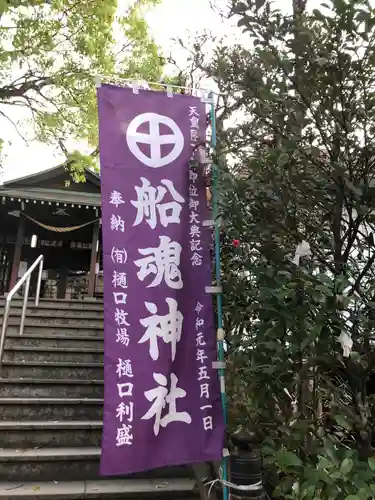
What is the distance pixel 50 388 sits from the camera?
14.2 ft

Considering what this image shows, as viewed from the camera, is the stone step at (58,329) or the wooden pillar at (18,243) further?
the wooden pillar at (18,243)

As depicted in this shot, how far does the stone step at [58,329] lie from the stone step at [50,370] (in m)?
1.16

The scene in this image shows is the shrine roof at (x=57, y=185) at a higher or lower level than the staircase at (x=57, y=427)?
higher

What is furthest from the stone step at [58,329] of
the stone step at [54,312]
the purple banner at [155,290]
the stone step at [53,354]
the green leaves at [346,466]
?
the green leaves at [346,466]

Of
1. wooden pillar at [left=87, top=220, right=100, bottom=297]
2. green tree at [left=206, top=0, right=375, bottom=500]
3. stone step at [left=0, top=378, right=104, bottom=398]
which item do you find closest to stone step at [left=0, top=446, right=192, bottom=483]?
stone step at [left=0, top=378, right=104, bottom=398]

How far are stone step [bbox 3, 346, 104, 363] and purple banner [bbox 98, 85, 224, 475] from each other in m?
2.74

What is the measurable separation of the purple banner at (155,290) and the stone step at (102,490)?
82 cm

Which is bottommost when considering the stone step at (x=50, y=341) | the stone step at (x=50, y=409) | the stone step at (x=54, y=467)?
the stone step at (x=54, y=467)

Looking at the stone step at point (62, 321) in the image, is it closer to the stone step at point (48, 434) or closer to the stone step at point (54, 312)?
the stone step at point (54, 312)

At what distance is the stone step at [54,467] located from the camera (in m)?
3.24

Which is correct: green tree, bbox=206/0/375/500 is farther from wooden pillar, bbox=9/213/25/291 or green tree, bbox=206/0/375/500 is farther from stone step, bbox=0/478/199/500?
wooden pillar, bbox=9/213/25/291

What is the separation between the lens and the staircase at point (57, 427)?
3152 millimetres

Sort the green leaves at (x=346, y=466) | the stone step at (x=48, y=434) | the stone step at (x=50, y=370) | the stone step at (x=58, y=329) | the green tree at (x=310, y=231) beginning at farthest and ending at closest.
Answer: the stone step at (x=58, y=329)
the stone step at (x=50, y=370)
the stone step at (x=48, y=434)
the green tree at (x=310, y=231)
the green leaves at (x=346, y=466)

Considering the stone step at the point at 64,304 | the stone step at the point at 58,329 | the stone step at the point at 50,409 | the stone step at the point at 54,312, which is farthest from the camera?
the stone step at the point at 64,304
